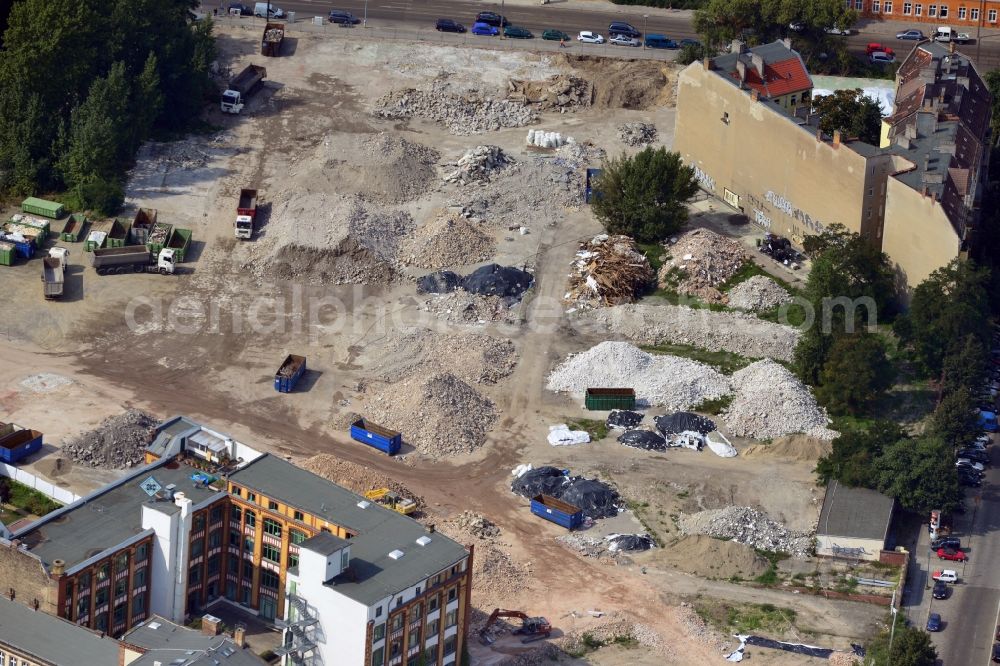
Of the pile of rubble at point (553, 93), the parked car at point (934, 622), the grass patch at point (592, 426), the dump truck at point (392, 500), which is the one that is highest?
the pile of rubble at point (553, 93)

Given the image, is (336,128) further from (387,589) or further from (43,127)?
(387,589)

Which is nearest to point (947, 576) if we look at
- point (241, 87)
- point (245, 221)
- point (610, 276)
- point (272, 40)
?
point (610, 276)

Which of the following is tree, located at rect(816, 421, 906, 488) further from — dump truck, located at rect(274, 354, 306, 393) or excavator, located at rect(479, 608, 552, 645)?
dump truck, located at rect(274, 354, 306, 393)

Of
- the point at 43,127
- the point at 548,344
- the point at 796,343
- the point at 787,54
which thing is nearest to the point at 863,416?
the point at 796,343

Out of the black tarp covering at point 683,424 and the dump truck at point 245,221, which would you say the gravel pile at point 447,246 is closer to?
the dump truck at point 245,221

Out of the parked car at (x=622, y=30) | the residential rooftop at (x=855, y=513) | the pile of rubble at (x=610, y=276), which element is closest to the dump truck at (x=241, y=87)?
the parked car at (x=622, y=30)
